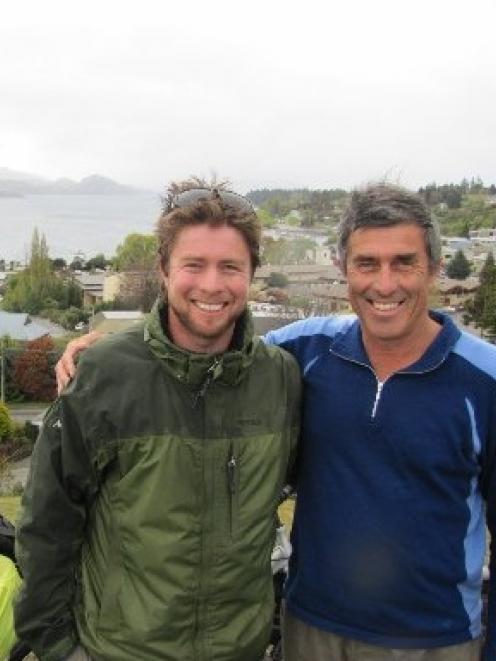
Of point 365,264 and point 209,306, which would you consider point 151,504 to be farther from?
point 365,264

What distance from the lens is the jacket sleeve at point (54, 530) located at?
63.7 inches

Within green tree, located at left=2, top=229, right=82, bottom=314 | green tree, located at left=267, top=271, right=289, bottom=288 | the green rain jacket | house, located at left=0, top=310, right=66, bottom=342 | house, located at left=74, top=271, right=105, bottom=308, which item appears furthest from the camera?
green tree, located at left=267, top=271, right=289, bottom=288

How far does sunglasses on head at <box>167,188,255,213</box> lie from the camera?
1684 millimetres

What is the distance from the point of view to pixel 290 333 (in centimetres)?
209

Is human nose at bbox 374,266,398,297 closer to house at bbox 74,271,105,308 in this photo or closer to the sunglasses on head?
the sunglasses on head

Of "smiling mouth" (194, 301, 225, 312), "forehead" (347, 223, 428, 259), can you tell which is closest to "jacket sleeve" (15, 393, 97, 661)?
"smiling mouth" (194, 301, 225, 312)

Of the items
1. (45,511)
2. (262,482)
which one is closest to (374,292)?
(262,482)

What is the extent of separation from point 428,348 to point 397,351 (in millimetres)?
78

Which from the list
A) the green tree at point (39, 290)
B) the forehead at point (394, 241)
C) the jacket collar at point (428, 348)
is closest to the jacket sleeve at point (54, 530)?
the jacket collar at point (428, 348)

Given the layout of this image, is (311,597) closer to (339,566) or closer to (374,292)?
(339,566)

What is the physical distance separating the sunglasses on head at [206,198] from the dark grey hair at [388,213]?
0.30m

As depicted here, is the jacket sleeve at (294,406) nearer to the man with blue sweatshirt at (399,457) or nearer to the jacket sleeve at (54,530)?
the man with blue sweatshirt at (399,457)

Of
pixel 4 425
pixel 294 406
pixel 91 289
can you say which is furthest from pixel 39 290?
pixel 294 406

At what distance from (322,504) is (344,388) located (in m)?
0.31
